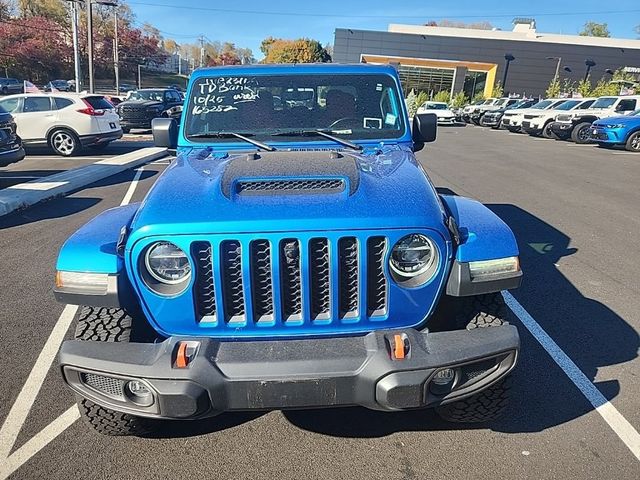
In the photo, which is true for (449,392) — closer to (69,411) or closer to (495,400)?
(495,400)

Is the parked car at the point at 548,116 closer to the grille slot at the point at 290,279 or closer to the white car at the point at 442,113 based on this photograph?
the white car at the point at 442,113

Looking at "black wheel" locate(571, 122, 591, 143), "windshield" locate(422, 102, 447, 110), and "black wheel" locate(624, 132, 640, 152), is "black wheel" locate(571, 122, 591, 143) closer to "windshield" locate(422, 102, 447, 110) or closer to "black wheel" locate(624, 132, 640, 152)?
"black wheel" locate(624, 132, 640, 152)

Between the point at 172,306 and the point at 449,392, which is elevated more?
the point at 172,306

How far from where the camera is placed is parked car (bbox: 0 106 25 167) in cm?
866

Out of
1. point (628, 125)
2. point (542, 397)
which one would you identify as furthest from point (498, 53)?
point (542, 397)

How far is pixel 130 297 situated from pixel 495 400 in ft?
6.27

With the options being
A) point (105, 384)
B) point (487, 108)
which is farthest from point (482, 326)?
point (487, 108)

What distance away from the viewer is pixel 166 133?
3.83 meters

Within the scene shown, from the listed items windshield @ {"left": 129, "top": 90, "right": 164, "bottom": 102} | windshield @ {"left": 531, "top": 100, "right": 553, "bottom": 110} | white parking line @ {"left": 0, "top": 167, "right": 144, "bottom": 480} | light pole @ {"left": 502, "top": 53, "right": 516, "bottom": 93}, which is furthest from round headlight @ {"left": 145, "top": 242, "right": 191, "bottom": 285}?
light pole @ {"left": 502, "top": 53, "right": 516, "bottom": 93}

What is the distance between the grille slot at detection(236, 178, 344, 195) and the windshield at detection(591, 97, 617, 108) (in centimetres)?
2109

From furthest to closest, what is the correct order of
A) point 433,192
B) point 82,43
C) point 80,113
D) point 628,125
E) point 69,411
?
1. point 82,43
2. point 628,125
3. point 80,113
4. point 69,411
5. point 433,192

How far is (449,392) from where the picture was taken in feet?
7.51

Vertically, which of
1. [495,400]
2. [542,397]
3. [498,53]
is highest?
[498,53]

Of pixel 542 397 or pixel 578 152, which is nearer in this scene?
pixel 542 397
